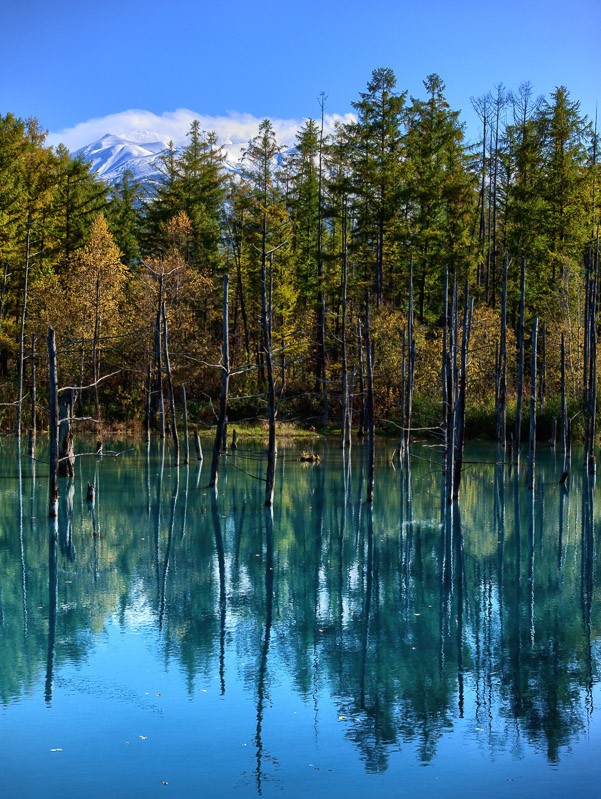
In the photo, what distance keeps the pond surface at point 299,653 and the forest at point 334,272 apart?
2153 cm

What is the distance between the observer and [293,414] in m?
47.0

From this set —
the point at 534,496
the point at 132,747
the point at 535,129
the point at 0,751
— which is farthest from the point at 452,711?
the point at 535,129

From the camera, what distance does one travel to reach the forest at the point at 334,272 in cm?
4166

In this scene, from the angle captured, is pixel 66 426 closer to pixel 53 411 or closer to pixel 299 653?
pixel 53 411

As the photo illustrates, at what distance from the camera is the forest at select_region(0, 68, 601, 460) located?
41656 mm

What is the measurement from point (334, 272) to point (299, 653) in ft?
124

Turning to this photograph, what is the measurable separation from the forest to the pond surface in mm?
21533

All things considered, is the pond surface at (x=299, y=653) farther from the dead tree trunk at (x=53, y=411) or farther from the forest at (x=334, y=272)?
the forest at (x=334, y=272)

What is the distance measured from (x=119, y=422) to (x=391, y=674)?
36438 millimetres

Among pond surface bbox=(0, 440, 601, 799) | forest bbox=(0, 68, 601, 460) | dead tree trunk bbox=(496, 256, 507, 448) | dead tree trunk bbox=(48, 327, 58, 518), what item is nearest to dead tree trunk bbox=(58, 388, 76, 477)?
pond surface bbox=(0, 440, 601, 799)

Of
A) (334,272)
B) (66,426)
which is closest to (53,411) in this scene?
(66,426)

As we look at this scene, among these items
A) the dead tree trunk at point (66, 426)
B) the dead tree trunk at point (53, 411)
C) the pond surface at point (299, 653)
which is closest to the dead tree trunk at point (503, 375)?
the pond surface at point (299, 653)

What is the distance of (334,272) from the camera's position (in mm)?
46219

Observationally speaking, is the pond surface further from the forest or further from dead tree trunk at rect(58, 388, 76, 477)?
the forest
